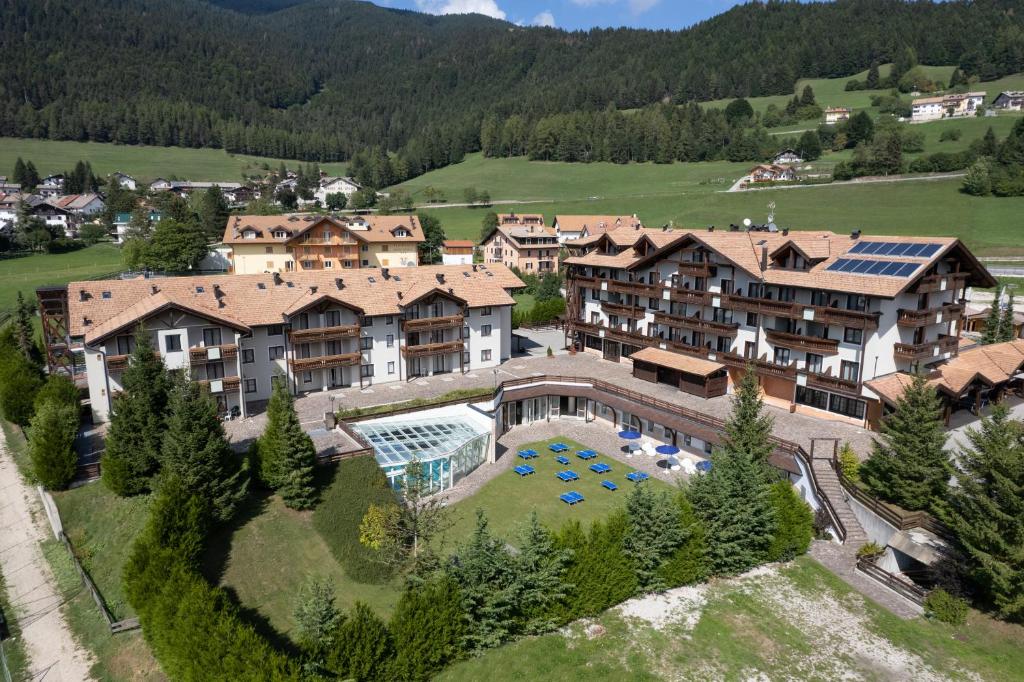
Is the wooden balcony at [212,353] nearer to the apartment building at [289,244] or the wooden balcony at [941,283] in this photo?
the apartment building at [289,244]

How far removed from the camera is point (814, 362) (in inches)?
1689

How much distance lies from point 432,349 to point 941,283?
35.7 metres

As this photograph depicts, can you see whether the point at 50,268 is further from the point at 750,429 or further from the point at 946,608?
the point at 946,608

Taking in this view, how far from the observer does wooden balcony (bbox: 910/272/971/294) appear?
1552 inches

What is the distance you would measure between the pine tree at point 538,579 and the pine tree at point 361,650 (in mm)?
5459

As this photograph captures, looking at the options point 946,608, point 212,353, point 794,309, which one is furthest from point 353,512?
point 794,309

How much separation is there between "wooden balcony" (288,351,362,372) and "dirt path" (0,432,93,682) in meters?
16.9

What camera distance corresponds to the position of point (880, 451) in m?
31.7

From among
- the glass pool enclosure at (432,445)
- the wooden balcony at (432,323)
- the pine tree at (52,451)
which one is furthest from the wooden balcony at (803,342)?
the pine tree at (52,451)

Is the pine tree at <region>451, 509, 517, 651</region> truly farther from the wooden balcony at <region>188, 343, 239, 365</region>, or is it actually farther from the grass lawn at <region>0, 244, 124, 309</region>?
the grass lawn at <region>0, 244, 124, 309</region>

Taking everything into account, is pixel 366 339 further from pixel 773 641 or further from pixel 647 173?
pixel 647 173

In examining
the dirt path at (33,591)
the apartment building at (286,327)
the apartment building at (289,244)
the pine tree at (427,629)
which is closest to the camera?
the pine tree at (427,629)

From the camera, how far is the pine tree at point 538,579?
78.1ft

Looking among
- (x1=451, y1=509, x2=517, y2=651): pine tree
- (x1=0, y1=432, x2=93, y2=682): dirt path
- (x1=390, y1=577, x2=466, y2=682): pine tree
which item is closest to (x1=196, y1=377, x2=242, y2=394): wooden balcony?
(x1=0, y1=432, x2=93, y2=682): dirt path
